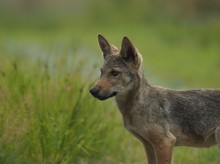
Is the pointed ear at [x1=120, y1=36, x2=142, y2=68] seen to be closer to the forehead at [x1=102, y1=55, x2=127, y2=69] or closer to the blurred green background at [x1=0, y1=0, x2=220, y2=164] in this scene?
the forehead at [x1=102, y1=55, x2=127, y2=69]

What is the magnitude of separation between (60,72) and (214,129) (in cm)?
321

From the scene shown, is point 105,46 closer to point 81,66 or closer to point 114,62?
point 114,62

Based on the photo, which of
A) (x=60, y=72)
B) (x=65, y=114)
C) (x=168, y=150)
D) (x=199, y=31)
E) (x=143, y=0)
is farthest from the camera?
(x=143, y=0)

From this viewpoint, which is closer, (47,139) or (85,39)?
(47,139)

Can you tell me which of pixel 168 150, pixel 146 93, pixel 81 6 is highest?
pixel 146 93

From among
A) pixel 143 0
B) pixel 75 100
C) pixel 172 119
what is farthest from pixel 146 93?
pixel 143 0

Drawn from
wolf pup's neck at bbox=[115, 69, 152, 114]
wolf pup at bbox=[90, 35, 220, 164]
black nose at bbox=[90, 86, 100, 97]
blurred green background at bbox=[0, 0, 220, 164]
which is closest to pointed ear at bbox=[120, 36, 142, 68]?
wolf pup at bbox=[90, 35, 220, 164]

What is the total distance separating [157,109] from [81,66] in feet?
8.85

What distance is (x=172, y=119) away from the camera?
383 inches

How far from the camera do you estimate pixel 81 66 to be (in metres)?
12.2

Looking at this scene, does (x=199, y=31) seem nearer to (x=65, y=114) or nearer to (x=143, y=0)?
(x=143, y=0)

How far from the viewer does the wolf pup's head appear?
372 inches

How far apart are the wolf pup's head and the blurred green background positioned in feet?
3.34

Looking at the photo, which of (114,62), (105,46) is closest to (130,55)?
(114,62)
